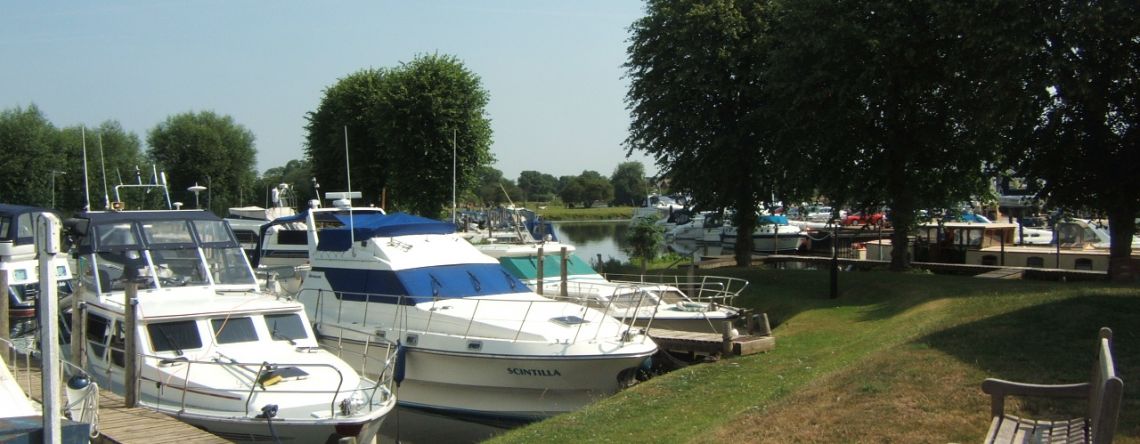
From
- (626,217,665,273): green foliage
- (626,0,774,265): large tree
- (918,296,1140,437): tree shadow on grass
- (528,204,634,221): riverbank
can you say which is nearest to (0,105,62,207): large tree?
(626,217,665,273): green foliage

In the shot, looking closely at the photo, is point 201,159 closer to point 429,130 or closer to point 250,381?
point 429,130

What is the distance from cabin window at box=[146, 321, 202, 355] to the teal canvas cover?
411 inches

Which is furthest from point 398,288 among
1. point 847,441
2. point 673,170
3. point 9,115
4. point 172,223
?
point 9,115

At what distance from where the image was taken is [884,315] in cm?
2028

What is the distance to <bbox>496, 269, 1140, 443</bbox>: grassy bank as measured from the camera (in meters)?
9.58

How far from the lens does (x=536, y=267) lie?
24781 mm

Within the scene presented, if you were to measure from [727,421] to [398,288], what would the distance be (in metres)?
8.83

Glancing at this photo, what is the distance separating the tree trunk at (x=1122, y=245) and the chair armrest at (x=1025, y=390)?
1721cm

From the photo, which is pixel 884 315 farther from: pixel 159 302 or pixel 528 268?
pixel 159 302

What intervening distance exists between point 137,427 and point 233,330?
319 centimetres

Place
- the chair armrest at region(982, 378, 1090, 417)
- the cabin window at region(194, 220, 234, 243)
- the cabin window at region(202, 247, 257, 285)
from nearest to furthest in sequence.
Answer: the chair armrest at region(982, 378, 1090, 417), the cabin window at region(202, 247, 257, 285), the cabin window at region(194, 220, 234, 243)

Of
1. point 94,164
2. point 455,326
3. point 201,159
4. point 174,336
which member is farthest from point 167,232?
point 201,159

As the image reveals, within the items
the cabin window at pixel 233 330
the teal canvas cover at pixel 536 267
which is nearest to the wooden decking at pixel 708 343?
the teal canvas cover at pixel 536 267

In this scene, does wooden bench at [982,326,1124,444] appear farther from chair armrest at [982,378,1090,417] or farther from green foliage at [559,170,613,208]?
green foliage at [559,170,613,208]
